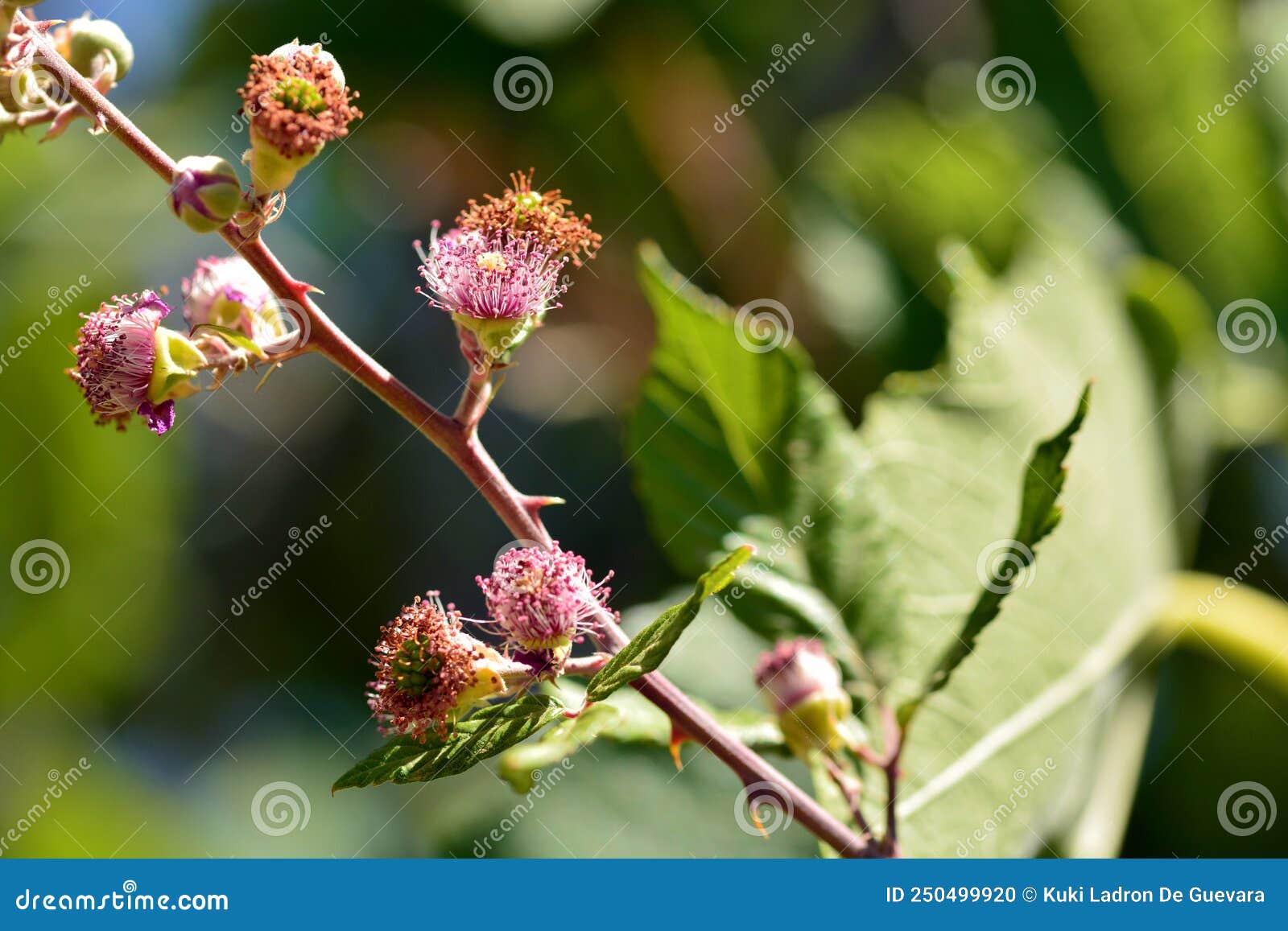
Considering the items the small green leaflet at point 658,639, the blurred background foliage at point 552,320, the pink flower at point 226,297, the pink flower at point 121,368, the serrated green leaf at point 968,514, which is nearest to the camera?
the small green leaflet at point 658,639

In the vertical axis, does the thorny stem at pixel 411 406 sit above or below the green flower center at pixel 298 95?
below

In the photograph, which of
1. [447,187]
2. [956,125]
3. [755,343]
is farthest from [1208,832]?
[447,187]

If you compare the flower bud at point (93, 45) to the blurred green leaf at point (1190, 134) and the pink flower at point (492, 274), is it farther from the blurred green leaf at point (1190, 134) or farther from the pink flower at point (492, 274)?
the blurred green leaf at point (1190, 134)

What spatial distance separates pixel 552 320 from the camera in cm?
297

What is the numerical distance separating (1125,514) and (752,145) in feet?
4.40

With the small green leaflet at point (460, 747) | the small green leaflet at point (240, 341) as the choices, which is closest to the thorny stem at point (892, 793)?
the small green leaflet at point (460, 747)

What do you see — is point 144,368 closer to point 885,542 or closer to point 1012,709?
point 885,542

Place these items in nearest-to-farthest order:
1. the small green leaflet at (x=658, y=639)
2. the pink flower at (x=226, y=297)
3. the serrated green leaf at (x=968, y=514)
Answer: the small green leaflet at (x=658, y=639)
the pink flower at (x=226, y=297)
the serrated green leaf at (x=968, y=514)

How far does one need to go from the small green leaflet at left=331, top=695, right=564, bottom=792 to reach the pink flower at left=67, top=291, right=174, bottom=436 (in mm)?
311

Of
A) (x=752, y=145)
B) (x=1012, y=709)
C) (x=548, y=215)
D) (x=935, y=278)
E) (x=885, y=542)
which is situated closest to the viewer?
(x=548, y=215)

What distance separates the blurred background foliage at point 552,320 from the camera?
207 cm

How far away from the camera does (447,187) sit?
2.94 meters

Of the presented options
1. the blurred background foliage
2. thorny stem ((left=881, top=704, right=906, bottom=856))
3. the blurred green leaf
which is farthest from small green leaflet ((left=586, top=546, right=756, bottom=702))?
the blurred green leaf

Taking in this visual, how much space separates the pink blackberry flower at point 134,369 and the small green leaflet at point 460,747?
1.03 feet
